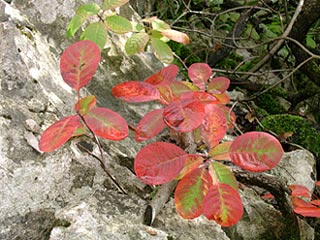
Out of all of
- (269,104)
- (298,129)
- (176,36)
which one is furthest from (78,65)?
(269,104)

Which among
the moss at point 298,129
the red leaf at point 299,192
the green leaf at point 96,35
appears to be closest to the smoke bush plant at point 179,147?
the red leaf at point 299,192

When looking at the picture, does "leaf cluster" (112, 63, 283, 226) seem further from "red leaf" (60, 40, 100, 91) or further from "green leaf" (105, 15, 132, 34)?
"green leaf" (105, 15, 132, 34)

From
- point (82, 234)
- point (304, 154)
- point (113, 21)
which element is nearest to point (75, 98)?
point (113, 21)

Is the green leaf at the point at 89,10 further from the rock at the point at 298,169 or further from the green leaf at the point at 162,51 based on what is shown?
the rock at the point at 298,169

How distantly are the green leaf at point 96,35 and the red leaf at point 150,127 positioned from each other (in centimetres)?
41

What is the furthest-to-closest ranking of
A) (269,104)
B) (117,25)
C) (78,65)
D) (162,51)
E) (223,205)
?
(269,104)
(162,51)
(117,25)
(78,65)
(223,205)

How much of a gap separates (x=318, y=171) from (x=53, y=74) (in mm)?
1253

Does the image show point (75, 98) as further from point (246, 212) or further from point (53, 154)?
point (246, 212)

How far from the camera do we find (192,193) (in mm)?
950

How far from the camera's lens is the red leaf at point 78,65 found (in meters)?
1.01

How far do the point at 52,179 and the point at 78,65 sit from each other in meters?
0.30

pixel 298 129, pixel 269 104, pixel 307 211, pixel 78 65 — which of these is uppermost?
pixel 78 65

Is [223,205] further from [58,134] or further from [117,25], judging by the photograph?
[117,25]

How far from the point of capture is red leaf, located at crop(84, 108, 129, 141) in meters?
0.96
